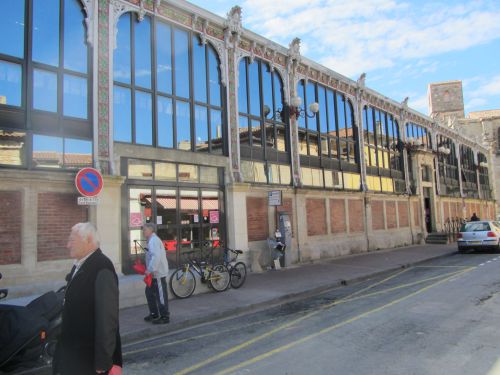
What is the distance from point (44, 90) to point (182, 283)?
19.6 ft

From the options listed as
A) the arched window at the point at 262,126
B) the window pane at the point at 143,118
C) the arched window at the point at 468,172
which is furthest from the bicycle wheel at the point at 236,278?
the arched window at the point at 468,172

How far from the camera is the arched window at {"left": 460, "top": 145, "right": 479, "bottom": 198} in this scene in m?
39.5

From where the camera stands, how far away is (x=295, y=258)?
17250mm

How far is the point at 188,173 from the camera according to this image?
13.6 metres

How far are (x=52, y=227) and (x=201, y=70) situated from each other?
7.61 metres

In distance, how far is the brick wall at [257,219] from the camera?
1554 cm

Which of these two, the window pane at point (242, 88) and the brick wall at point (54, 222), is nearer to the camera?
the brick wall at point (54, 222)

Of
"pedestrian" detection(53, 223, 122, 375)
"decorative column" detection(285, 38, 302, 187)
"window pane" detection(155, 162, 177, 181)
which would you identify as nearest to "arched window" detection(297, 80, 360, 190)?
"decorative column" detection(285, 38, 302, 187)

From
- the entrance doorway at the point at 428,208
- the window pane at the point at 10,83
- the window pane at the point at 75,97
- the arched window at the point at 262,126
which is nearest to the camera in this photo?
the window pane at the point at 10,83

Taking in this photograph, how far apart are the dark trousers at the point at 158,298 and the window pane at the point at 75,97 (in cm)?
566

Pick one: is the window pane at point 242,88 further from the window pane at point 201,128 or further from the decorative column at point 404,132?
the decorative column at point 404,132

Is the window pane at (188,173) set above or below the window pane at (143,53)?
A: below

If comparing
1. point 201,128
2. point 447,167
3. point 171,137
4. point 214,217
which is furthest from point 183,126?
point 447,167

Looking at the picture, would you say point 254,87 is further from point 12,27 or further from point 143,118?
point 12,27
